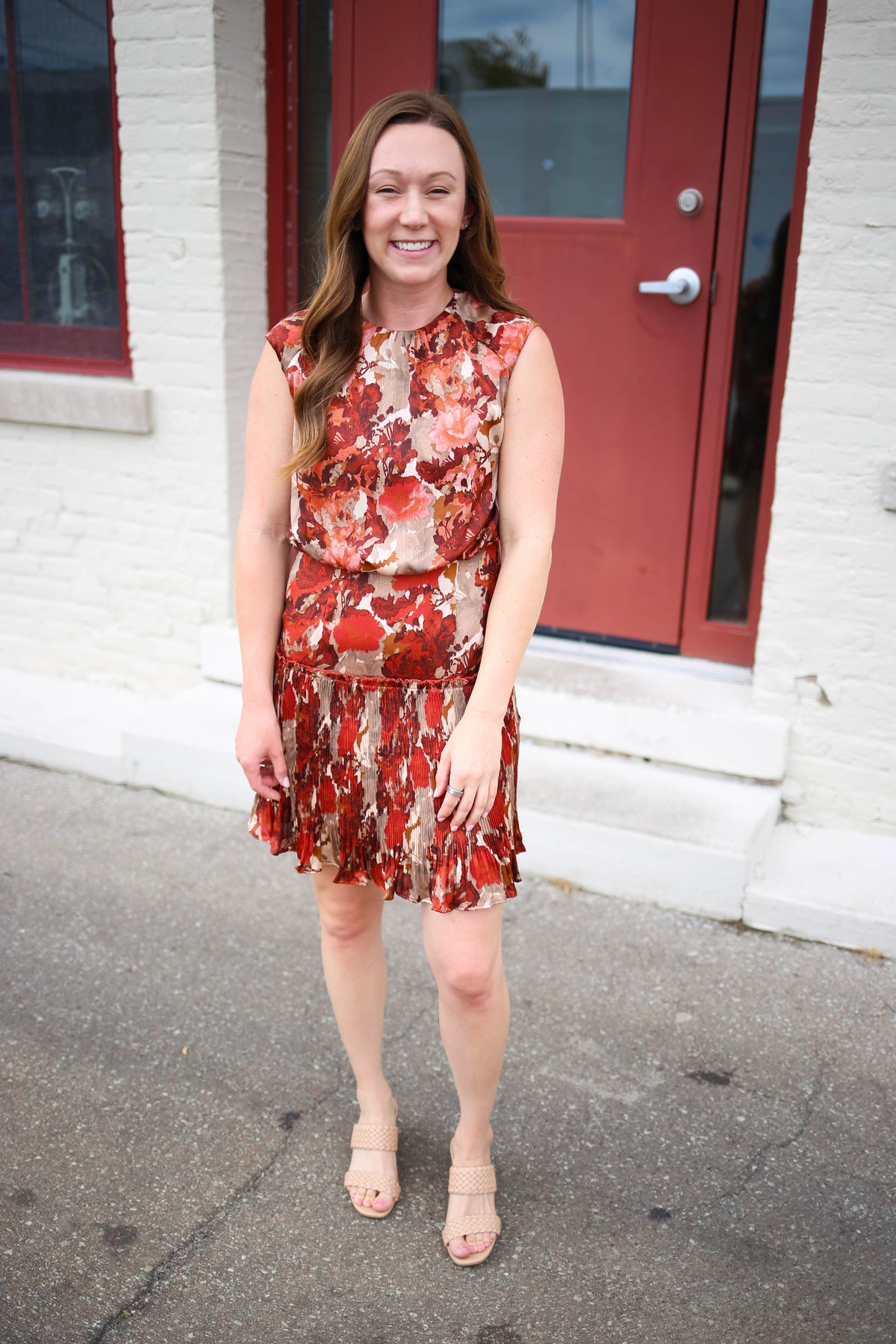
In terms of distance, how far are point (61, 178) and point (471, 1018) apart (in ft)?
11.7

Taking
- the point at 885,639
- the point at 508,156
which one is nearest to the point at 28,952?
the point at 885,639

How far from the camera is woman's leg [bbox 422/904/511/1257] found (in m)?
1.88

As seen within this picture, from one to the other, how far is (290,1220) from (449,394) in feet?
4.94

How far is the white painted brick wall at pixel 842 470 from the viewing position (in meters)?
2.90

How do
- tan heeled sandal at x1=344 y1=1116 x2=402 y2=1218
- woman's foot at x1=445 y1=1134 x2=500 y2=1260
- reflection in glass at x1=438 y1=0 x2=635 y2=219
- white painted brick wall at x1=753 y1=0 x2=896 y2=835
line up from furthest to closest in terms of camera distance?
1. reflection in glass at x1=438 y1=0 x2=635 y2=219
2. white painted brick wall at x1=753 y1=0 x2=896 y2=835
3. tan heeled sandal at x1=344 y1=1116 x2=402 y2=1218
4. woman's foot at x1=445 y1=1134 x2=500 y2=1260

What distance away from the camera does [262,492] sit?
192 cm

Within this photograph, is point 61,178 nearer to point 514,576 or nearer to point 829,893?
point 514,576

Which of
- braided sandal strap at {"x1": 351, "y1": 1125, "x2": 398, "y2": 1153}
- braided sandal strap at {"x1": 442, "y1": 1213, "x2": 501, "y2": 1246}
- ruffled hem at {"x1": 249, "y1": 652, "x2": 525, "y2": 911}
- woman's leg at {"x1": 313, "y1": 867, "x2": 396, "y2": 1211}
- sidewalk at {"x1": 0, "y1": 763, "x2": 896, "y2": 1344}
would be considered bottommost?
sidewalk at {"x1": 0, "y1": 763, "x2": 896, "y2": 1344}

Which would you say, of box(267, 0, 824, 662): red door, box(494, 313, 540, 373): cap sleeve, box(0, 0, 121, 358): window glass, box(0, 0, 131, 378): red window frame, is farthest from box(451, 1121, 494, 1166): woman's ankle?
box(0, 0, 121, 358): window glass

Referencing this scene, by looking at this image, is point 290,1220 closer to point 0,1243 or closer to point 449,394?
point 0,1243

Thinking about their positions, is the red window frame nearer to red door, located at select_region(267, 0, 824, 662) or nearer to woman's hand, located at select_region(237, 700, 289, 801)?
red door, located at select_region(267, 0, 824, 662)

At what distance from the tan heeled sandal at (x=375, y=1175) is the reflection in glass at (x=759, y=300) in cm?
207

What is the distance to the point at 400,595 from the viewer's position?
1.86 meters

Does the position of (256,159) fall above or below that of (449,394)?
above
